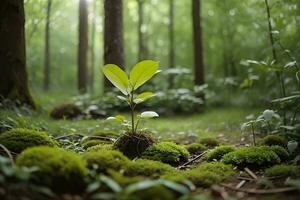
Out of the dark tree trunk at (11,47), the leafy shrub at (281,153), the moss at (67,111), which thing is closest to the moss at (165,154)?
the leafy shrub at (281,153)

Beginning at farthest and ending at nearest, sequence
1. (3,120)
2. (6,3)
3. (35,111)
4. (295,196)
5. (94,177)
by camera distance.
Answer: (35,111) → (6,3) → (3,120) → (94,177) → (295,196)

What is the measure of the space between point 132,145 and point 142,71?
863 mm

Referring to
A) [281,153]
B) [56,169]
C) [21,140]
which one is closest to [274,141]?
[281,153]

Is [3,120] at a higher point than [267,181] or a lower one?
higher

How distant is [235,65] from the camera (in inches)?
563

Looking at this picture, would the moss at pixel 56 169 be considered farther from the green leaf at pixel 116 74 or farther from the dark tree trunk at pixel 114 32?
the dark tree trunk at pixel 114 32

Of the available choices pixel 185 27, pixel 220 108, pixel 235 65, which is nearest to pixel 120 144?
pixel 220 108

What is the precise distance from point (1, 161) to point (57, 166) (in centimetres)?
42

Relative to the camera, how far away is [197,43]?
1111 cm

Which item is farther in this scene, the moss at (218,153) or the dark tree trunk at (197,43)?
the dark tree trunk at (197,43)

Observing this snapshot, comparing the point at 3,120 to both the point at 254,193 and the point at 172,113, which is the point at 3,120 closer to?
the point at 254,193

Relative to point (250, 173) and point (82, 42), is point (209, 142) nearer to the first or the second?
point (250, 173)

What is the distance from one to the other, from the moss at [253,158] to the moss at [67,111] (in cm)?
504

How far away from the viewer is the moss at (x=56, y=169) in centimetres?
258
